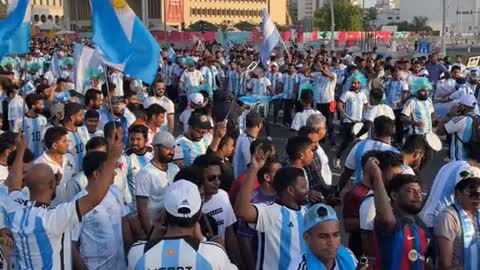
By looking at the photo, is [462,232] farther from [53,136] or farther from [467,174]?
[53,136]

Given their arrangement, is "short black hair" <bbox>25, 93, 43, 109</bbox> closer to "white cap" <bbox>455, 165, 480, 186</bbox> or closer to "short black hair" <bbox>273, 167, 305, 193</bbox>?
"short black hair" <bbox>273, 167, 305, 193</bbox>

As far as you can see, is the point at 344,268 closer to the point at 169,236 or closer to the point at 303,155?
the point at 169,236

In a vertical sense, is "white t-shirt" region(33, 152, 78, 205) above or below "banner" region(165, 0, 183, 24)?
below

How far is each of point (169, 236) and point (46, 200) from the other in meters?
0.94

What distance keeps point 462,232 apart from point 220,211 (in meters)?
1.60

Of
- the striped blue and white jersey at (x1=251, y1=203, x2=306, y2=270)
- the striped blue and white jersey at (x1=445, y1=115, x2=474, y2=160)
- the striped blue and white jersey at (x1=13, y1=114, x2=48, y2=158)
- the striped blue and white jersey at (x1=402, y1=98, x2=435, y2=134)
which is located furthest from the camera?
the striped blue and white jersey at (x1=402, y1=98, x2=435, y2=134)

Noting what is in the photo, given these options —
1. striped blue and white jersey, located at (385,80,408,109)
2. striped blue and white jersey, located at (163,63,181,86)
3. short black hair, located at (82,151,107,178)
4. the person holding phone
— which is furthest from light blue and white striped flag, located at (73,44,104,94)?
striped blue and white jersey, located at (163,63,181,86)

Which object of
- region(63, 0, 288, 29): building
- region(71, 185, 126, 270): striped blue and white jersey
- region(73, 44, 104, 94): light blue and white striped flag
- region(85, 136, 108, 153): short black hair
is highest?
region(63, 0, 288, 29): building

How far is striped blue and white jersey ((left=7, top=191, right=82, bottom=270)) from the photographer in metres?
4.05

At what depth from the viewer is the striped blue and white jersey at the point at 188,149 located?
7.21 meters

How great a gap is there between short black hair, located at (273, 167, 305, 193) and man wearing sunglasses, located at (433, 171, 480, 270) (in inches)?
36.7

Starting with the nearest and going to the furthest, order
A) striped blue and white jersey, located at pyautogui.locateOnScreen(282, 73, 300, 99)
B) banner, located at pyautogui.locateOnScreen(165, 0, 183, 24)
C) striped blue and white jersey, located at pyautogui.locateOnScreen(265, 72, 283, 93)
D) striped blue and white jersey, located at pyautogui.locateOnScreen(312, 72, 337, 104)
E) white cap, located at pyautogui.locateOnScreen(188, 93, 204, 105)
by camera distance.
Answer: white cap, located at pyautogui.locateOnScreen(188, 93, 204, 105) → striped blue and white jersey, located at pyautogui.locateOnScreen(312, 72, 337, 104) → striped blue and white jersey, located at pyautogui.locateOnScreen(282, 73, 300, 99) → striped blue and white jersey, located at pyautogui.locateOnScreen(265, 72, 283, 93) → banner, located at pyautogui.locateOnScreen(165, 0, 183, 24)

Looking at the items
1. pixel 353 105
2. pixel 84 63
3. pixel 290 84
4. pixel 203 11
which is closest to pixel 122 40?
pixel 84 63

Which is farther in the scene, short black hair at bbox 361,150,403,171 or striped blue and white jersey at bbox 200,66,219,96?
striped blue and white jersey at bbox 200,66,219,96
